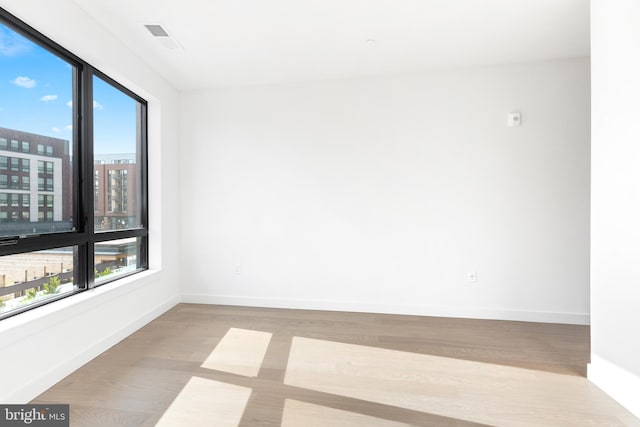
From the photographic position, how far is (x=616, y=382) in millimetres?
1812

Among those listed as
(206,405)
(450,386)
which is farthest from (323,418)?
(450,386)

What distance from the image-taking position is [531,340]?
266cm

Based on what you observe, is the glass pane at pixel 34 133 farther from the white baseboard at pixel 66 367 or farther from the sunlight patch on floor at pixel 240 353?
the sunlight patch on floor at pixel 240 353

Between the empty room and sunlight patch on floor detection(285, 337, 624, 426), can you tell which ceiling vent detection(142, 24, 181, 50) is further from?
sunlight patch on floor detection(285, 337, 624, 426)

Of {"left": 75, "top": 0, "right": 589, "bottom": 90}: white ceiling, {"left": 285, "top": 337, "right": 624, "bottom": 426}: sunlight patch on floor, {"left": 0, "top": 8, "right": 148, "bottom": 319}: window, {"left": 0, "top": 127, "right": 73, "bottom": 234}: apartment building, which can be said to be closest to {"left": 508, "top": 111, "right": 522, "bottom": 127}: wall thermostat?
{"left": 75, "top": 0, "right": 589, "bottom": 90}: white ceiling

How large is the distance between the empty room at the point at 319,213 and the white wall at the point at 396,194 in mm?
24

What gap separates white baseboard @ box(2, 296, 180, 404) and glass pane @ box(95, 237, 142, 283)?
0.50 m

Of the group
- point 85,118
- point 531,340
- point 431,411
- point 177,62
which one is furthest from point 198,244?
point 531,340

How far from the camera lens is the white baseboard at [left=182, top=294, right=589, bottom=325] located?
10.2ft

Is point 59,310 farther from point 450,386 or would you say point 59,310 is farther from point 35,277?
point 450,386

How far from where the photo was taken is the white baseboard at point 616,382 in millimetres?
1692

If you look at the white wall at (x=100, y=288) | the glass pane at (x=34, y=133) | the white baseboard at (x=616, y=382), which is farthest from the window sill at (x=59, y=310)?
the white baseboard at (x=616, y=382)

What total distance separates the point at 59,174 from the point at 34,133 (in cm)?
32

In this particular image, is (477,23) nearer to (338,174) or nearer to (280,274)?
(338,174)
